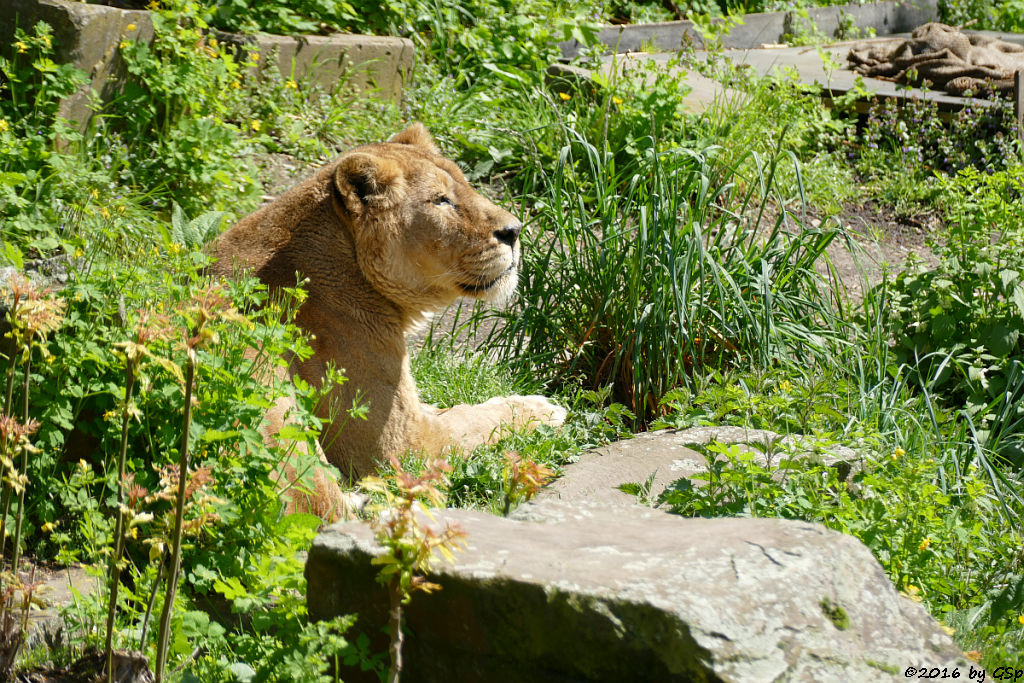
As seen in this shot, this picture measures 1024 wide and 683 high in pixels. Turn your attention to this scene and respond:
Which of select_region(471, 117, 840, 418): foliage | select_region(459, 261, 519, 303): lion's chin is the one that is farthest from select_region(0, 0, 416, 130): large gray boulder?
select_region(459, 261, 519, 303): lion's chin

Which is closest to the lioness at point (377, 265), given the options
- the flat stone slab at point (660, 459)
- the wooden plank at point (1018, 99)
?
the flat stone slab at point (660, 459)

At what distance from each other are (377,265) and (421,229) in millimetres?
299

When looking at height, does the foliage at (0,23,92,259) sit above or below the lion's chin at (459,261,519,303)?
above

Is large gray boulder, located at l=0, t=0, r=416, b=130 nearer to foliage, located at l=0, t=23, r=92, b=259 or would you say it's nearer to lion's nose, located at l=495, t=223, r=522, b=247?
foliage, located at l=0, t=23, r=92, b=259

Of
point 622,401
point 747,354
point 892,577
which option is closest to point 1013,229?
point 747,354

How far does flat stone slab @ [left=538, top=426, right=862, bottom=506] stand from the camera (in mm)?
4223

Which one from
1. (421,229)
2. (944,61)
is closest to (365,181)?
(421,229)

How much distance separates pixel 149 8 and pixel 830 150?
7.26m

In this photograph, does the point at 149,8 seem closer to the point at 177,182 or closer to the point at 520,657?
the point at 177,182

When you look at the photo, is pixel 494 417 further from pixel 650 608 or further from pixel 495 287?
pixel 650 608

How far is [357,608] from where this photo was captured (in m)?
2.84

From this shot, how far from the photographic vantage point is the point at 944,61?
1223 cm

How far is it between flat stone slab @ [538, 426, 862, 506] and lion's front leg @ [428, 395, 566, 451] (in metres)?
0.43

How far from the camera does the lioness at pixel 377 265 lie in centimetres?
498
